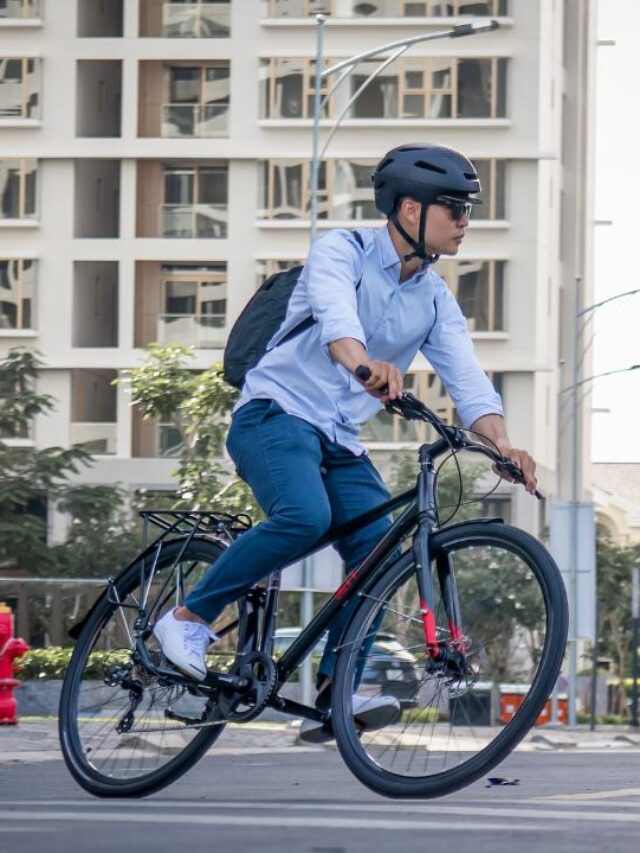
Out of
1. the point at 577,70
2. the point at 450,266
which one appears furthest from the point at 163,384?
the point at 577,70

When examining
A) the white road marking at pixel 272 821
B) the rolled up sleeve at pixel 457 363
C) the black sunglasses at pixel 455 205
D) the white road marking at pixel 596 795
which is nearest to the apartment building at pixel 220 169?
the white road marking at pixel 596 795

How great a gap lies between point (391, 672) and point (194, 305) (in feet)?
156

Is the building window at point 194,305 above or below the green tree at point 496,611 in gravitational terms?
above

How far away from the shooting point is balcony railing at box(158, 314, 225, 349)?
5291 cm

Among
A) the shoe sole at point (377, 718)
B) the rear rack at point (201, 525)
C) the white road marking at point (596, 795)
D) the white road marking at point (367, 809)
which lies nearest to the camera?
the white road marking at point (367, 809)

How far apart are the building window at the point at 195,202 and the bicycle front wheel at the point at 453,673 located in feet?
156

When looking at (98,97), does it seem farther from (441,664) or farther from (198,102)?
(441,664)

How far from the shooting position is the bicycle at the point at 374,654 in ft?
17.7

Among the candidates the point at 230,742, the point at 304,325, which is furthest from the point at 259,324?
the point at 230,742

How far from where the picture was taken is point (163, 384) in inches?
1575

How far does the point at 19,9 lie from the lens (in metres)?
53.9

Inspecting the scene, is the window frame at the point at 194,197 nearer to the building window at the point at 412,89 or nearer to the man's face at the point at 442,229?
the building window at the point at 412,89

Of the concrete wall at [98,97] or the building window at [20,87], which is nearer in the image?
the building window at [20,87]

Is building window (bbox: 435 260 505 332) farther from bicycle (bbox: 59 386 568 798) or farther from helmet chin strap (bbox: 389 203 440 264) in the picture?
helmet chin strap (bbox: 389 203 440 264)
